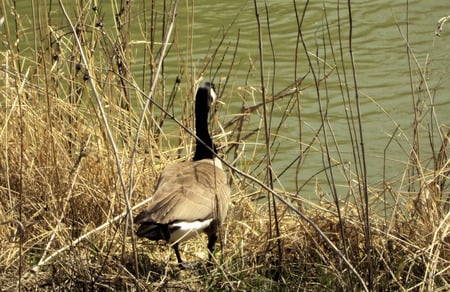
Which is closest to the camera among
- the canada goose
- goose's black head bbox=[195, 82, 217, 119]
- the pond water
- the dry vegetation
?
the dry vegetation

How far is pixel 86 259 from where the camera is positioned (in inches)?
166

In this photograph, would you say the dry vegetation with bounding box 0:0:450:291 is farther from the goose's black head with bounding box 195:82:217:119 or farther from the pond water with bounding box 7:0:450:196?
the pond water with bounding box 7:0:450:196

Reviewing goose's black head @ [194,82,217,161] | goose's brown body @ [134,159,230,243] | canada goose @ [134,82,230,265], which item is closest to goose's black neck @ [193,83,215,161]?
goose's black head @ [194,82,217,161]

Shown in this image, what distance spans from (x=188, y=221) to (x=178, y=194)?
156 mm

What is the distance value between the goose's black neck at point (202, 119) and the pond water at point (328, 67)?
894 millimetres

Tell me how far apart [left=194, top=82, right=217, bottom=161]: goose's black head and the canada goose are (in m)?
0.25

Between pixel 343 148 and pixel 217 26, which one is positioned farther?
pixel 217 26

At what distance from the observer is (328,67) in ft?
28.1

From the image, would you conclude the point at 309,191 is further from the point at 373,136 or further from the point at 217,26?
the point at 217,26

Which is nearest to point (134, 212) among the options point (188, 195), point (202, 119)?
point (188, 195)

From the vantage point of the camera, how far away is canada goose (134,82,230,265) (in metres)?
4.32

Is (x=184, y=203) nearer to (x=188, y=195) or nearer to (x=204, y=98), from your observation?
(x=188, y=195)

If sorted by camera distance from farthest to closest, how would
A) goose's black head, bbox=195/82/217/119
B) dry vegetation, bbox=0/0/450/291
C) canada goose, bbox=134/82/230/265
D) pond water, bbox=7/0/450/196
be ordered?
pond water, bbox=7/0/450/196
goose's black head, bbox=195/82/217/119
canada goose, bbox=134/82/230/265
dry vegetation, bbox=0/0/450/291

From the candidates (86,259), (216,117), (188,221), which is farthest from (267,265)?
(216,117)
